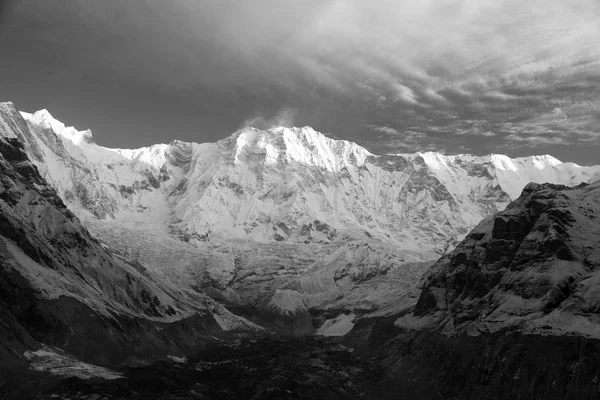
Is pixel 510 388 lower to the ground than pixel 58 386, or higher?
lower

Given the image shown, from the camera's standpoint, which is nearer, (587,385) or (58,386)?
(587,385)

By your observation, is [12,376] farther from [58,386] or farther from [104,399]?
[104,399]

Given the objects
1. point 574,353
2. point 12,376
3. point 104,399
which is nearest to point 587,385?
point 574,353

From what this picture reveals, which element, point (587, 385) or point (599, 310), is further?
point (599, 310)

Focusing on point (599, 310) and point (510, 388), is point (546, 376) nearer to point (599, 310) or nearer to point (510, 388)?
point (510, 388)

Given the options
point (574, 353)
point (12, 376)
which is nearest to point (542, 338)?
point (574, 353)

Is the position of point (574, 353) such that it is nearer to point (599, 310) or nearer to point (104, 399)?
point (599, 310)

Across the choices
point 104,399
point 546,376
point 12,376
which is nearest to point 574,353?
point 546,376

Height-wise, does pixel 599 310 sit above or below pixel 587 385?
above
